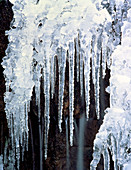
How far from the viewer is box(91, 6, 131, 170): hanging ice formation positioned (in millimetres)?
3021

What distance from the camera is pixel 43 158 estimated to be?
183 inches

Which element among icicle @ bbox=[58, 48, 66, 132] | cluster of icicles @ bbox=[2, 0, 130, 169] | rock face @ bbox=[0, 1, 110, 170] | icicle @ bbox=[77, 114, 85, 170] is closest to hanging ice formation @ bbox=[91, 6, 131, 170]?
cluster of icicles @ bbox=[2, 0, 130, 169]

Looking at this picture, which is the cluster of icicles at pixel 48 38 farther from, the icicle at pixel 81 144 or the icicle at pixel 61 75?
the icicle at pixel 81 144

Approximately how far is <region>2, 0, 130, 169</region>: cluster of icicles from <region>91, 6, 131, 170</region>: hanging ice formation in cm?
34

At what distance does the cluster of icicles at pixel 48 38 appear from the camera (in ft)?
11.9

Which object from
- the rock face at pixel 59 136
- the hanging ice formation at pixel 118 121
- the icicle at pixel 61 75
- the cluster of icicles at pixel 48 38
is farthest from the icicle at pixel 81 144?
the hanging ice formation at pixel 118 121

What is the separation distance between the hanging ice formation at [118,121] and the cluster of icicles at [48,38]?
1.10 ft

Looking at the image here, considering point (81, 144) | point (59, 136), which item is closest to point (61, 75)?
point (59, 136)

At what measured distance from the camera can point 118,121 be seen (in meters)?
3.08

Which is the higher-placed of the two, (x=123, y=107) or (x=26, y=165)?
(x=123, y=107)

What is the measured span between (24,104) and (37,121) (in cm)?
81

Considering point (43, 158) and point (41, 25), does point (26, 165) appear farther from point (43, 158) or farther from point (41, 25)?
point (41, 25)

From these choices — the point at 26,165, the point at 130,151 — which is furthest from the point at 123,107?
the point at 26,165

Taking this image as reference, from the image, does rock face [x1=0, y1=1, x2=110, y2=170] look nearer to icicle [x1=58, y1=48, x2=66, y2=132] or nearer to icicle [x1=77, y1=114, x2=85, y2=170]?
icicle [x1=77, y1=114, x2=85, y2=170]
